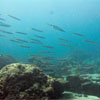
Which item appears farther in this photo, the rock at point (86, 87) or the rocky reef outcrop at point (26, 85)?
the rock at point (86, 87)

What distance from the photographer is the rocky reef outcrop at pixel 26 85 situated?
15.4 ft

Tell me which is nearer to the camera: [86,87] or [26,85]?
[26,85]

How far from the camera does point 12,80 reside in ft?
16.5

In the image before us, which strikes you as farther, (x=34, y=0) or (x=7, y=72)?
(x=34, y=0)

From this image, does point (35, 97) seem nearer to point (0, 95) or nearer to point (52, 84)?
point (52, 84)

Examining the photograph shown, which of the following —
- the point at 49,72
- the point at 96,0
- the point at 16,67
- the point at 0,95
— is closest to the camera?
the point at 0,95

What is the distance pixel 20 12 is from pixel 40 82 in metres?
110

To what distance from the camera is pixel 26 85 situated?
500 cm

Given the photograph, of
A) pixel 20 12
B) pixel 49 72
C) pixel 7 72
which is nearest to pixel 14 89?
pixel 7 72

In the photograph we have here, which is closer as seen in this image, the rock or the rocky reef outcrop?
the rocky reef outcrop

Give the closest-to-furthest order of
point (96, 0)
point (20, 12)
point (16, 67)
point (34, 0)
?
point (16, 67)
point (96, 0)
point (34, 0)
point (20, 12)

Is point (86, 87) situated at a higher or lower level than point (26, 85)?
lower

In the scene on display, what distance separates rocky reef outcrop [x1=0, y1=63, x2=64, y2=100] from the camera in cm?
471

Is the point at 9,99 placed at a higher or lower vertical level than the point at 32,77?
lower
